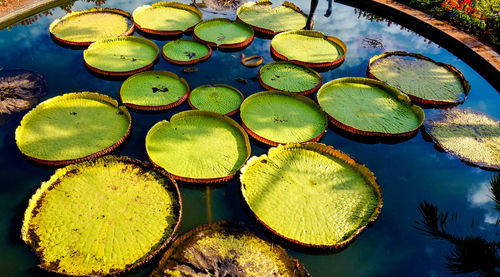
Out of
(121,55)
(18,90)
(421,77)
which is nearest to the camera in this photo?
(18,90)

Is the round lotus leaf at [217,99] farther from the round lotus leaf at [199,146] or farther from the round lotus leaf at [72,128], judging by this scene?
the round lotus leaf at [72,128]

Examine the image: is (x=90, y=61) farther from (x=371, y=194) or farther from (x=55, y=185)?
(x=371, y=194)

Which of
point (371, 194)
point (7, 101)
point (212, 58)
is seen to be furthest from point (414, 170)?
point (7, 101)

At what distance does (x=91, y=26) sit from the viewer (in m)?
6.71

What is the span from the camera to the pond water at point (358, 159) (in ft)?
11.6

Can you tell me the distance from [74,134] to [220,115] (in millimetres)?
2038

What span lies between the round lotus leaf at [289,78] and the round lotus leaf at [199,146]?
1340 millimetres

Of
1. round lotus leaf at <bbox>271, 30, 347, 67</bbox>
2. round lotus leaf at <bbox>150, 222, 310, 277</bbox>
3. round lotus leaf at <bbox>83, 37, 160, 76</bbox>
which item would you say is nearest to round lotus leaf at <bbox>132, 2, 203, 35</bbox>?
round lotus leaf at <bbox>83, 37, 160, 76</bbox>

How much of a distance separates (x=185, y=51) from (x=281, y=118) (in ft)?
8.40

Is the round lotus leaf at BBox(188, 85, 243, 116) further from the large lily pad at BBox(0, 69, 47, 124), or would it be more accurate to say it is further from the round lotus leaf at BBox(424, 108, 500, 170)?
the round lotus leaf at BBox(424, 108, 500, 170)

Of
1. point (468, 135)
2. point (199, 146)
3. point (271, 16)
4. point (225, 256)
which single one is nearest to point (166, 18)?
point (271, 16)

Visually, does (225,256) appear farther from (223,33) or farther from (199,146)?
(223,33)

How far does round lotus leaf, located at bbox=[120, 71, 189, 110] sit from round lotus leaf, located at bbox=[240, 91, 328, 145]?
1.14 m

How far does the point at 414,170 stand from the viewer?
15.3 feet
